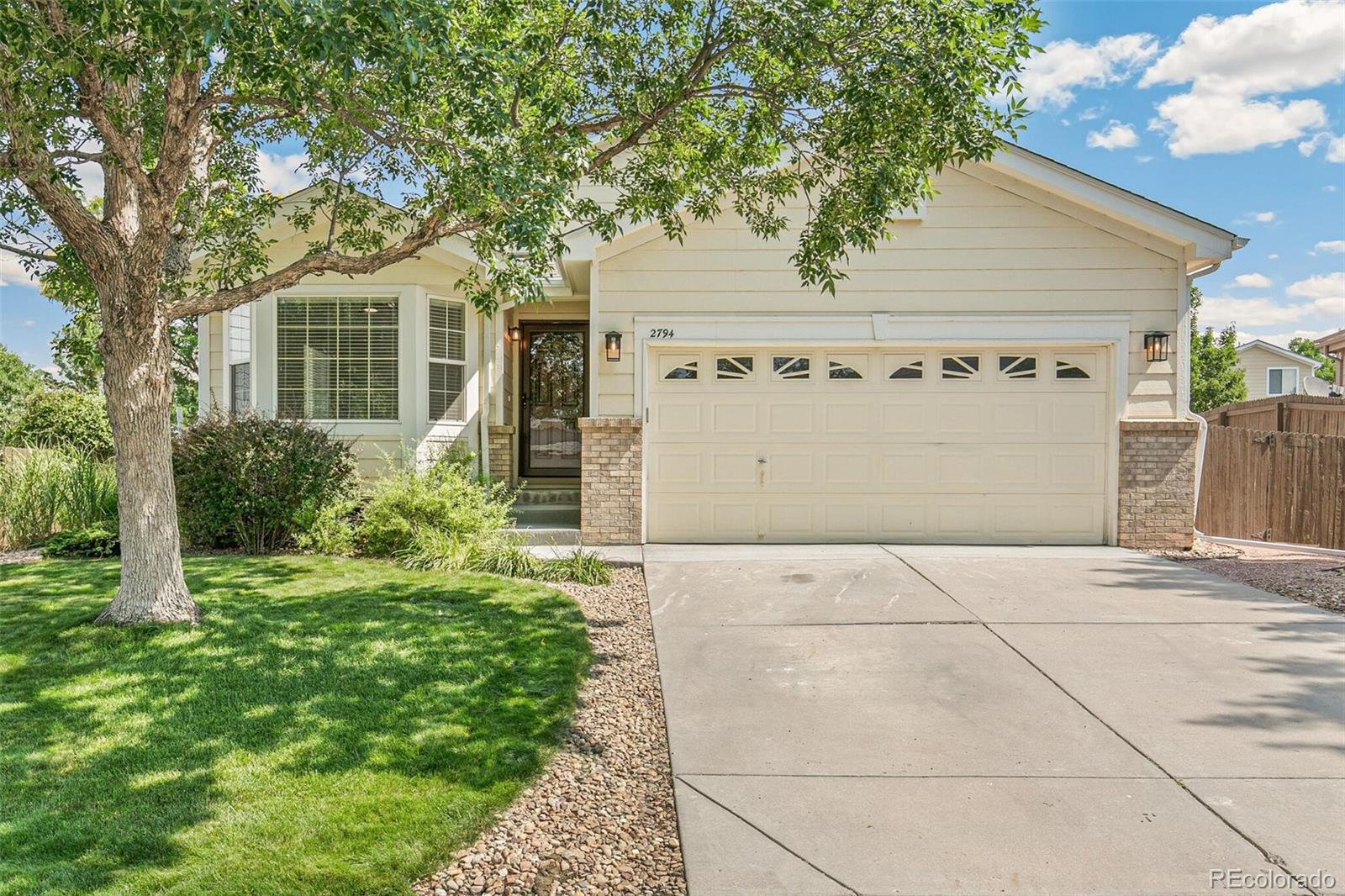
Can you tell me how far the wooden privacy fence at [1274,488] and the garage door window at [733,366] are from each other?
6.11 m

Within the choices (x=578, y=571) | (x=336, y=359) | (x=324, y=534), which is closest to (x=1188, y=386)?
(x=578, y=571)

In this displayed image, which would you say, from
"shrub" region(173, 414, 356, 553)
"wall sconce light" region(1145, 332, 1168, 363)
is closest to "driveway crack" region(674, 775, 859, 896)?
"shrub" region(173, 414, 356, 553)

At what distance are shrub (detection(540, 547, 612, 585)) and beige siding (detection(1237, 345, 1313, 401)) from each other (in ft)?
101

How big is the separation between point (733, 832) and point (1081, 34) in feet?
30.2

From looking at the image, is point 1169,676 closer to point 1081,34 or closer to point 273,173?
point 1081,34

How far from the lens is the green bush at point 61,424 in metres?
12.8

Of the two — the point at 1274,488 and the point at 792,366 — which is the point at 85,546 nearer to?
the point at 792,366

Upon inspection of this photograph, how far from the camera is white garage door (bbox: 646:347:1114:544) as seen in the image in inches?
352

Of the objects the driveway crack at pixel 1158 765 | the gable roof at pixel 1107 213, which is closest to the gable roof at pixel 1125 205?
the gable roof at pixel 1107 213

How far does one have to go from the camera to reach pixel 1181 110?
12836 millimetres

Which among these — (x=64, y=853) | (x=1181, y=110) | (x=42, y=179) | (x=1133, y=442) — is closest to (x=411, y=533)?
(x=42, y=179)

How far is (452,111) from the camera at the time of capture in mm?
5047

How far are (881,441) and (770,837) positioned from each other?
6560mm

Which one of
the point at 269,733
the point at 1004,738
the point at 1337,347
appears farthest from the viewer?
the point at 1337,347
